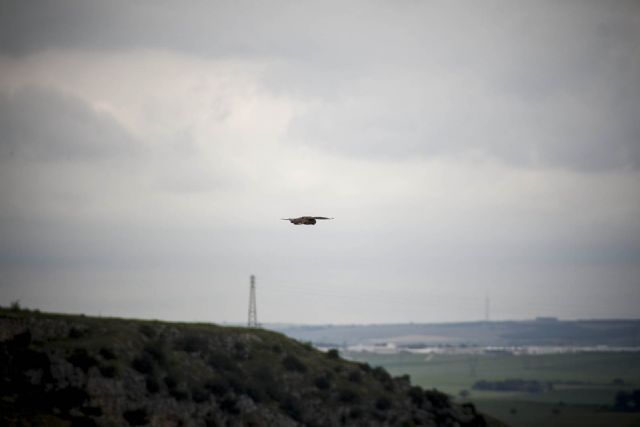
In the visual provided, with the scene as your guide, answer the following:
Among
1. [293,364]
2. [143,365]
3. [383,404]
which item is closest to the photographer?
[143,365]

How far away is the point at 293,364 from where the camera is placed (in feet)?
631

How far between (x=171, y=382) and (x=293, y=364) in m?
29.1

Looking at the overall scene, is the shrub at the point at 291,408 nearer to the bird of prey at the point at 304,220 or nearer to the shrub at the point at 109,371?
the shrub at the point at 109,371

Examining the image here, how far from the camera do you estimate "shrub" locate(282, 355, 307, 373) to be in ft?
628

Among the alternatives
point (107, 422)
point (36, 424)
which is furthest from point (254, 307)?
point (36, 424)

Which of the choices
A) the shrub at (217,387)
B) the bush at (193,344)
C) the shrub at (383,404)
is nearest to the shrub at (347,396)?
the shrub at (383,404)

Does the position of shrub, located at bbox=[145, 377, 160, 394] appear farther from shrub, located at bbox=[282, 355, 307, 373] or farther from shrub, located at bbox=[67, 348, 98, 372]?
shrub, located at bbox=[282, 355, 307, 373]

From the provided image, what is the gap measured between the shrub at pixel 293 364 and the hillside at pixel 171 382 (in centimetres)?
21

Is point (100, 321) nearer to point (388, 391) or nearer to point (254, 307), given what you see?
point (254, 307)

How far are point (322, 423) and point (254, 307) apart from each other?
87.4ft

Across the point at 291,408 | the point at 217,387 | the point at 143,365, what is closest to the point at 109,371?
the point at 143,365

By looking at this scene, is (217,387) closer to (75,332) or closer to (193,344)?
(193,344)

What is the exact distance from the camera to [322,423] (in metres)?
182

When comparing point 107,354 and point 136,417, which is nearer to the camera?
point 136,417
